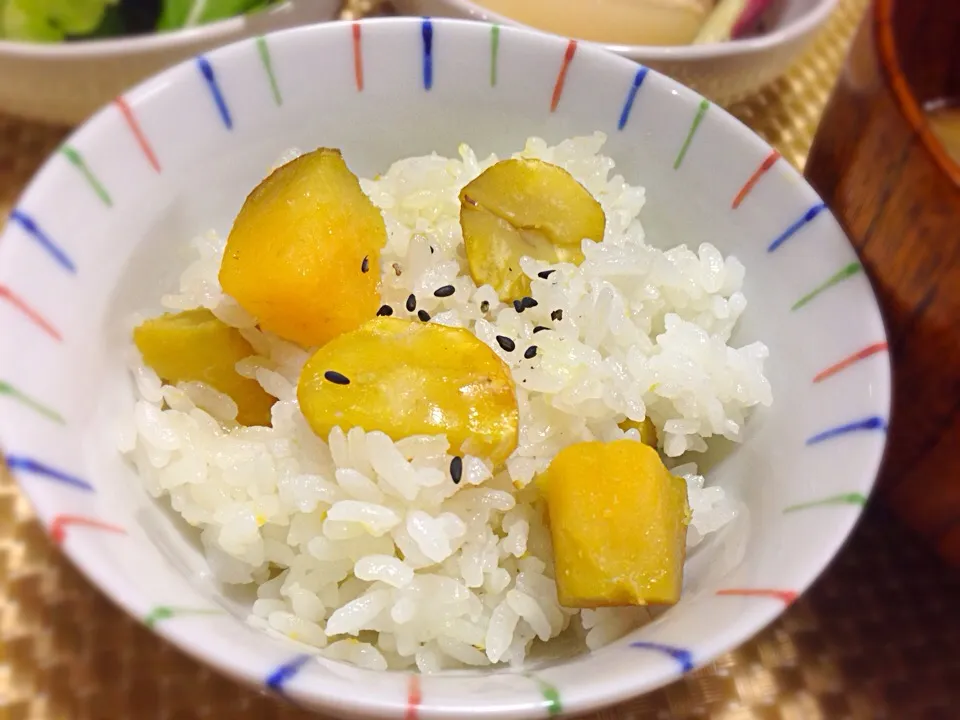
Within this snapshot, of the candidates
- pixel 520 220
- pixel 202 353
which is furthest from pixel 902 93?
pixel 202 353

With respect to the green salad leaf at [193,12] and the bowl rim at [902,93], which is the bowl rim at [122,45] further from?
the bowl rim at [902,93]

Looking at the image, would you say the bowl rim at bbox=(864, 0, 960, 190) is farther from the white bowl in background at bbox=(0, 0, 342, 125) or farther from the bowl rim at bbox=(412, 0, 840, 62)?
the white bowl in background at bbox=(0, 0, 342, 125)

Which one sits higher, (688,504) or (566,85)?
(566,85)

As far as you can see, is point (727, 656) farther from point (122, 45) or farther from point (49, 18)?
point (49, 18)

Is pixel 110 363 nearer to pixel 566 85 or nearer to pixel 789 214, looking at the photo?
pixel 566 85

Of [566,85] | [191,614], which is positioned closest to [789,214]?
[566,85]

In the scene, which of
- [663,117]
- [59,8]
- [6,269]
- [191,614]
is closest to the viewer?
Result: [191,614]
